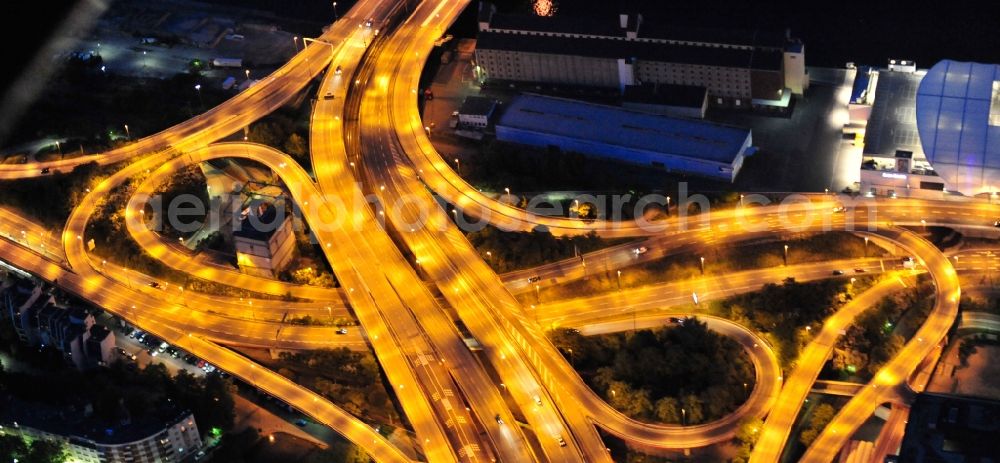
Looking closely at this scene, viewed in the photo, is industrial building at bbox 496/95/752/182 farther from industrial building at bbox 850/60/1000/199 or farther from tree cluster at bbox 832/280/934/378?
tree cluster at bbox 832/280/934/378

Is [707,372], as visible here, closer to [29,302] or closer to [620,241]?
[620,241]

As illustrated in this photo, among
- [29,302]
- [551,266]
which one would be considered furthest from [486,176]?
[29,302]

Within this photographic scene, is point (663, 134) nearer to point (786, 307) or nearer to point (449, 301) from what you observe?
point (786, 307)

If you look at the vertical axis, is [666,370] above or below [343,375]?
above

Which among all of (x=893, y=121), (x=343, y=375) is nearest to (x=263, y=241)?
(x=343, y=375)

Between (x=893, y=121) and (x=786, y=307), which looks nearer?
(x=786, y=307)

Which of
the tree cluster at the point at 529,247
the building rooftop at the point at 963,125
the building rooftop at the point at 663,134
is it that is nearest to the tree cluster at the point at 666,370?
the tree cluster at the point at 529,247
